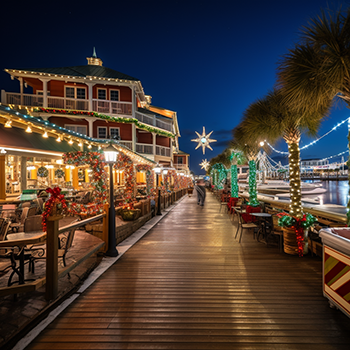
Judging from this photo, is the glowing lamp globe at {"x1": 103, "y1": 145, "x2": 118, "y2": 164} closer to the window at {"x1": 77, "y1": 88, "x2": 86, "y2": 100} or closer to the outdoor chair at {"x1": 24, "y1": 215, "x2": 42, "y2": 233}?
the outdoor chair at {"x1": 24, "y1": 215, "x2": 42, "y2": 233}

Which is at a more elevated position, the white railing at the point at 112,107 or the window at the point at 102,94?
the window at the point at 102,94

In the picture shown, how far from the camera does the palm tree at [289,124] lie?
19.0 feet

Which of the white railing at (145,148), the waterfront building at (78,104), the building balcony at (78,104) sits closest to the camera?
the waterfront building at (78,104)

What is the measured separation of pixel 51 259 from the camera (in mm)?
3367

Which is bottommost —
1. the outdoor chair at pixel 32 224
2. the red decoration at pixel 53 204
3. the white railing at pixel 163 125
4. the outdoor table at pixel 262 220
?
the outdoor table at pixel 262 220

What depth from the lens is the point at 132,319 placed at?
305cm

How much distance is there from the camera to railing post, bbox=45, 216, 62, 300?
3346 millimetres

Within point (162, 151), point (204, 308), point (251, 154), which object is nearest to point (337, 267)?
point (204, 308)

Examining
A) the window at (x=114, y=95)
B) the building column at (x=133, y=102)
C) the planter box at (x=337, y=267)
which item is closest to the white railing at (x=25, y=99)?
the window at (x=114, y=95)

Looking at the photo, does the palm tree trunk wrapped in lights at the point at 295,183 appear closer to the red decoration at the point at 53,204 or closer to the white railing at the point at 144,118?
the red decoration at the point at 53,204

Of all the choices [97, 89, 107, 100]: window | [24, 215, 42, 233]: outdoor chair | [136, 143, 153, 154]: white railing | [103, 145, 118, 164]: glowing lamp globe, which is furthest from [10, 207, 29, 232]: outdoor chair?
[97, 89, 107, 100]: window

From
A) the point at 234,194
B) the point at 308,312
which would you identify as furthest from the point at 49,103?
the point at 308,312

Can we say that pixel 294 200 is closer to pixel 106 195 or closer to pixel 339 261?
pixel 339 261

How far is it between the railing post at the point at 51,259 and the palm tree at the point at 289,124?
5.53 m
